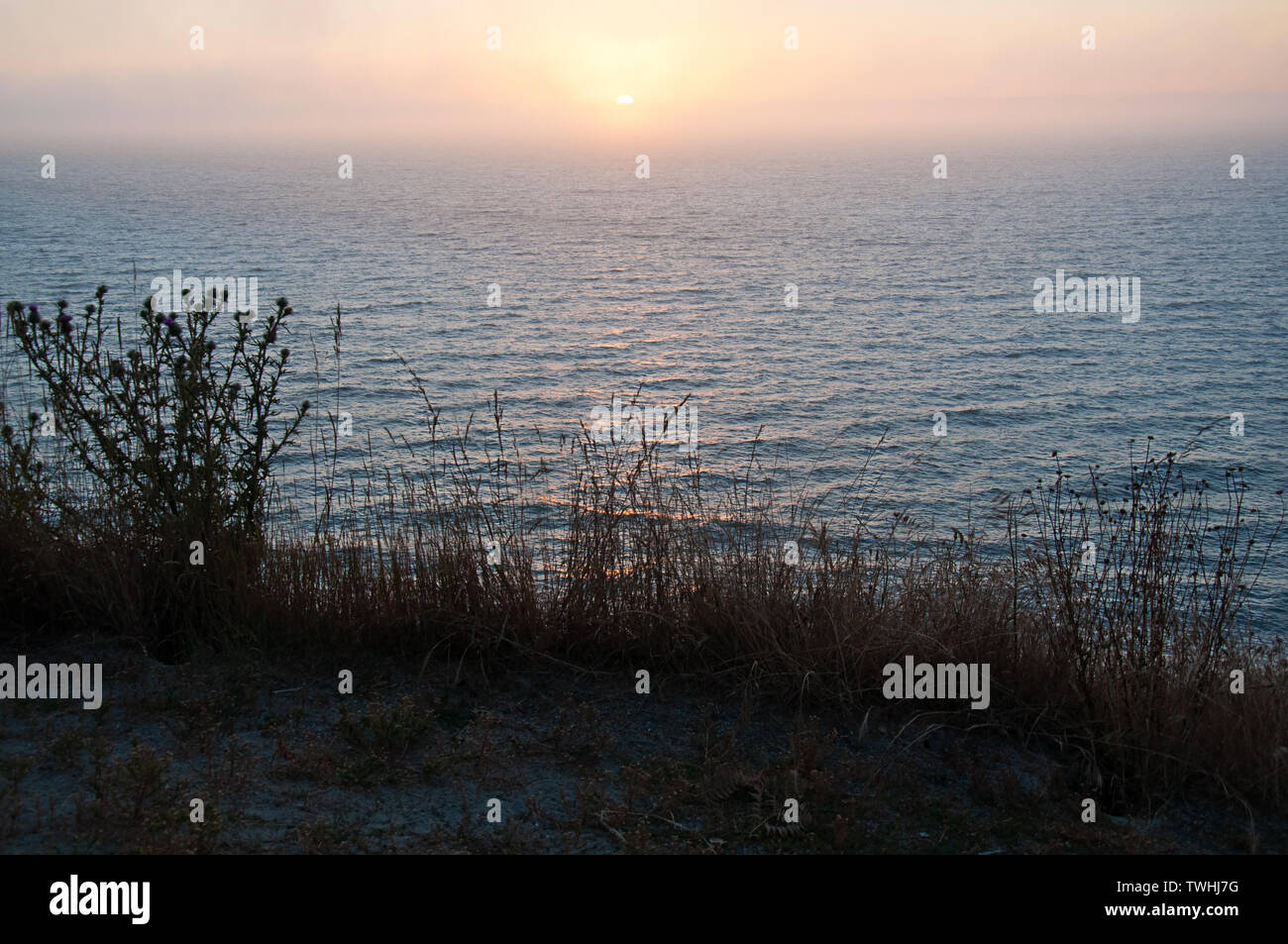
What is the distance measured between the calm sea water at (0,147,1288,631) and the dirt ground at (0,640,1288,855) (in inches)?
82.4

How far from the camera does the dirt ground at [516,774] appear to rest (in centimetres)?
422

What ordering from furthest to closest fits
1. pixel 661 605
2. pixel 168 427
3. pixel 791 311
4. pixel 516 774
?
pixel 791 311
pixel 168 427
pixel 661 605
pixel 516 774

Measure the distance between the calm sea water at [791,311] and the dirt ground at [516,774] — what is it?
2094 millimetres

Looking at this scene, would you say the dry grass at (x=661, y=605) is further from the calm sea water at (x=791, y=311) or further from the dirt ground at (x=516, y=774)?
the calm sea water at (x=791, y=311)

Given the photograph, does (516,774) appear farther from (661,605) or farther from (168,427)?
(168,427)

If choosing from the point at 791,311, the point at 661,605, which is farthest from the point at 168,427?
the point at 791,311

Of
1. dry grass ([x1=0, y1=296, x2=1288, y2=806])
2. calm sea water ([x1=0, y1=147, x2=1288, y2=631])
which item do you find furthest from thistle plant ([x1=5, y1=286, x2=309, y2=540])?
calm sea water ([x1=0, y1=147, x2=1288, y2=631])

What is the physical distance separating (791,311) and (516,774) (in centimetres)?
5006

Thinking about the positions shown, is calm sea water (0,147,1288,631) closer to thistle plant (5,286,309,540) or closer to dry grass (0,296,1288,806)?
dry grass (0,296,1288,806)

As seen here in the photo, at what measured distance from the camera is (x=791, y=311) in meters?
53.2

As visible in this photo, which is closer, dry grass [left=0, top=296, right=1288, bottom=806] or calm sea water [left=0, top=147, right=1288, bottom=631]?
dry grass [left=0, top=296, right=1288, bottom=806]

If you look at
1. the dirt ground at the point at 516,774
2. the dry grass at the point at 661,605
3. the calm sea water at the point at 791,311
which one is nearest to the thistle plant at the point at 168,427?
the dry grass at the point at 661,605

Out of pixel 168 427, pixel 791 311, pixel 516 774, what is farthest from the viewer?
pixel 791 311

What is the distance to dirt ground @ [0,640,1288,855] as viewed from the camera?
4219 millimetres
